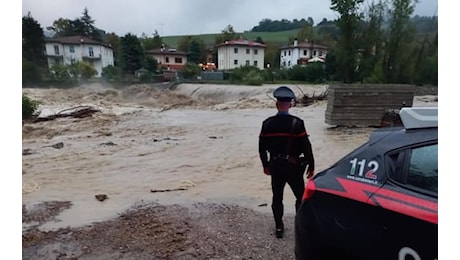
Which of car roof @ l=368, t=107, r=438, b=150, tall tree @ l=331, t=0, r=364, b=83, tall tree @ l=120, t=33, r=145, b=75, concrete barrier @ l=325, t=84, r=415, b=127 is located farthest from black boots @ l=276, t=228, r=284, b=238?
tall tree @ l=120, t=33, r=145, b=75

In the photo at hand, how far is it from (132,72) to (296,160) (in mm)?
50937

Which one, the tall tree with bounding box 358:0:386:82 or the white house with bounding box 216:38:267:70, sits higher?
the white house with bounding box 216:38:267:70

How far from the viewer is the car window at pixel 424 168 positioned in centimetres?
172

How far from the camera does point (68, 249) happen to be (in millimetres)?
3598

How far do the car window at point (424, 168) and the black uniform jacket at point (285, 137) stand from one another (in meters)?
1.71

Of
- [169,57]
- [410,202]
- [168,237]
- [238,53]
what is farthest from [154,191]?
[169,57]

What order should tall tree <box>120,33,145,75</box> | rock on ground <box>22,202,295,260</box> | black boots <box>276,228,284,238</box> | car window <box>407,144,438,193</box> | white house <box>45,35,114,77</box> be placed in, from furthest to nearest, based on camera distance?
white house <box>45,35,114,77</box> → tall tree <box>120,33,145,75</box> → black boots <box>276,228,284,238</box> → rock on ground <box>22,202,295,260</box> → car window <box>407,144,438,193</box>

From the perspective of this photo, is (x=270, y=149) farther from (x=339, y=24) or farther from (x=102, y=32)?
(x=102, y=32)

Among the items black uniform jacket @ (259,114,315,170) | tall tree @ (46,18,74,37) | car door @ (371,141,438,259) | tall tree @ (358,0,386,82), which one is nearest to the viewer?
car door @ (371,141,438,259)

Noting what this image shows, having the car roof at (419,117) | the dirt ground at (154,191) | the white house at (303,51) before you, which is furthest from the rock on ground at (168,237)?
the white house at (303,51)

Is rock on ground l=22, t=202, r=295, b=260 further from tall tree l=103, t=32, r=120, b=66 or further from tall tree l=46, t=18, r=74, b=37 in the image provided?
tall tree l=46, t=18, r=74, b=37

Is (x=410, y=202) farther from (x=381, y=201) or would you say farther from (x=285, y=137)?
(x=285, y=137)

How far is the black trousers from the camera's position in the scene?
3.65 m

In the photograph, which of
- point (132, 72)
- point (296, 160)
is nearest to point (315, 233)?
point (296, 160)
